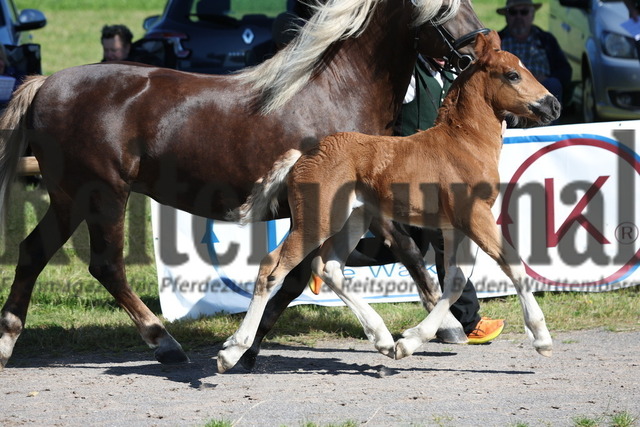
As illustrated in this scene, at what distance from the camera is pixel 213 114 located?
16.4 feet

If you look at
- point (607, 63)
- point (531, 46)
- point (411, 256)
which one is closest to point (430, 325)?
point (411, 256)

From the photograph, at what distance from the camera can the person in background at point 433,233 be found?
5.66 meters

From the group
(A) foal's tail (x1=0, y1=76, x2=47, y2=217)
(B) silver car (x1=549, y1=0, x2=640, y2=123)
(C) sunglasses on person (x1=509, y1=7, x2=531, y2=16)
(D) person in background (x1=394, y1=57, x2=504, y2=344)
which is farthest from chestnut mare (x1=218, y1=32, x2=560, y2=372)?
(B) silver car (x1=549, y1=0, x2=640, y2=123)

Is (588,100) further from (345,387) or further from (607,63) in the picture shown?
(345,387)

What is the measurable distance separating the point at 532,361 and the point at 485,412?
3.24 ft

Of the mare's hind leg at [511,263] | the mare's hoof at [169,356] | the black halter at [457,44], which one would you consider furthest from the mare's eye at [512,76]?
the mare's hoof at [169,356]

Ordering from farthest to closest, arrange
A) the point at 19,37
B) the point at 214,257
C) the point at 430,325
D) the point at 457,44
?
1. the point at 19,37
2. the point at 214,257
3. the point at 457,44
4. the point at 430,325

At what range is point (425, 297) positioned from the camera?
5.43 metres

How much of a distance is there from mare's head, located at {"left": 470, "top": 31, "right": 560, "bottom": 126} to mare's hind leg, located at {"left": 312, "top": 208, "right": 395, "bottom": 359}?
2.86 ft

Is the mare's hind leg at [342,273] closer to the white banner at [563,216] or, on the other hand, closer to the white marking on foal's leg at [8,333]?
the white banner at [563,216]

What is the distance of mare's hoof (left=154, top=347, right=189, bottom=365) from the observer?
5238mm

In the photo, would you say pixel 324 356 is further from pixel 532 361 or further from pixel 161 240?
pixel 161 240

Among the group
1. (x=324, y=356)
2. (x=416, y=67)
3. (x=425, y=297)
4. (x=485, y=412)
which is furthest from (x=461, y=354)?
(x=416, y=67)

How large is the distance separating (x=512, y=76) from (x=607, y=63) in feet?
21.3
